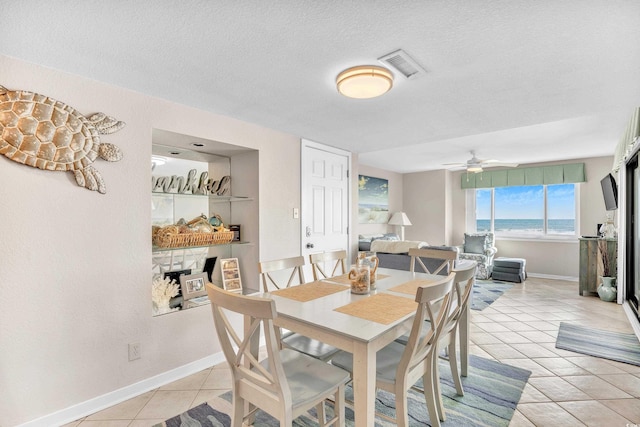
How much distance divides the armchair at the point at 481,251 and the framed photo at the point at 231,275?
15.0 ft

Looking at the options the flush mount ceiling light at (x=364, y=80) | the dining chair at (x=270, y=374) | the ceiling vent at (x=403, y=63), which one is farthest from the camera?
the flush mount ceiling light at (x=364, y=80)

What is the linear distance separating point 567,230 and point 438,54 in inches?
238

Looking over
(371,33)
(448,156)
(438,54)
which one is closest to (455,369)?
(438,54)

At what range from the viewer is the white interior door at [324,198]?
352cm

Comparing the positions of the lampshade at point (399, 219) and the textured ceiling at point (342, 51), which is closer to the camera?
the textured ceiling at point (342, 51)

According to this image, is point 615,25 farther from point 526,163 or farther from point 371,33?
point 526,163

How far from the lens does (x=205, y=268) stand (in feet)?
9.78

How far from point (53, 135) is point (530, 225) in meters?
7.41

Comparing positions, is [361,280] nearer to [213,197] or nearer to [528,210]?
[213,197]

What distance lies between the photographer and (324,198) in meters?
3.78

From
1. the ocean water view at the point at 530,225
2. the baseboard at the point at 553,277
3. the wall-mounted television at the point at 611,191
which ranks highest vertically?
the wall-mounted television at the point at 611,191

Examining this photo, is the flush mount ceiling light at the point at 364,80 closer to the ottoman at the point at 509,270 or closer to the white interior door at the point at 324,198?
the white interior door at the point at 324,198

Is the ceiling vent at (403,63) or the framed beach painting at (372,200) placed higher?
the ceiling vent at (403,63)

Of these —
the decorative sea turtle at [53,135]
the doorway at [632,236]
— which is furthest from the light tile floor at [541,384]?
the decorative sea turtle at [53,135]
